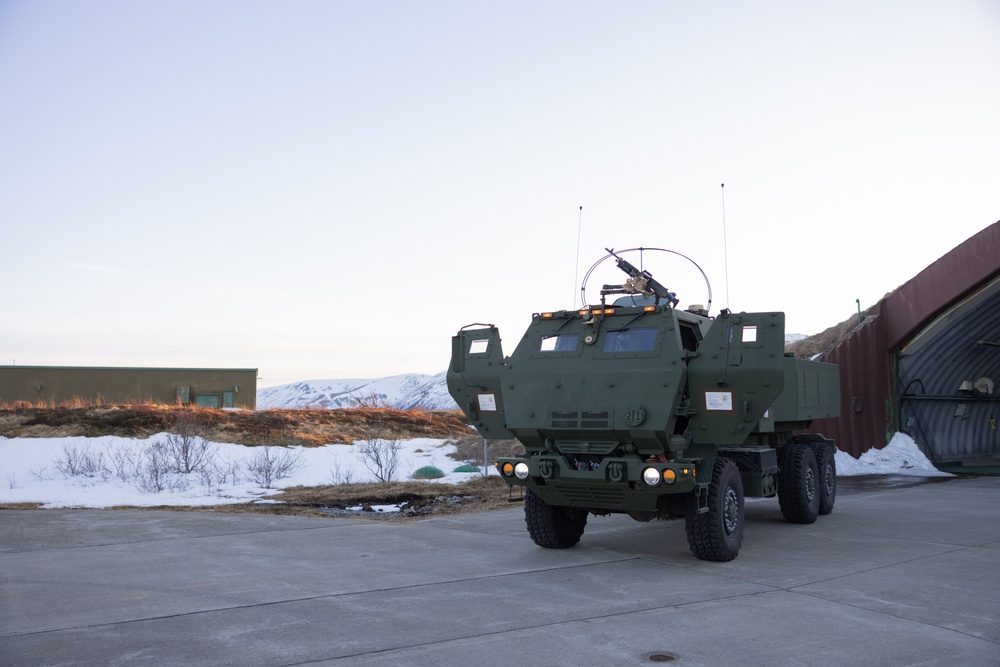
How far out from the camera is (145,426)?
26.6m

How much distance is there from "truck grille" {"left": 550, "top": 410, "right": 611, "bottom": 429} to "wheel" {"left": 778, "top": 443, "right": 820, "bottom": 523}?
3899mm

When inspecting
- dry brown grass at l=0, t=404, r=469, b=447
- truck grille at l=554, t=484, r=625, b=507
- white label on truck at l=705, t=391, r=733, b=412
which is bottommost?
truck grille at l=554, t=484, r=625, b=507

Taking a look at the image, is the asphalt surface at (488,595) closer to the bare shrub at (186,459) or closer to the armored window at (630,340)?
the armored window at (630,340)

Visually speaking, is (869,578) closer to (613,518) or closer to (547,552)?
(547,552)

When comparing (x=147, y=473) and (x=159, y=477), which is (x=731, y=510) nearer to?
(x=159, y=477)

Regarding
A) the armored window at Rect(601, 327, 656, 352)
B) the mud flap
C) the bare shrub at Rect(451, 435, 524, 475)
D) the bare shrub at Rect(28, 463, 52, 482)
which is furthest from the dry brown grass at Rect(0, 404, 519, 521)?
the armored window at Rect(601, 327, 656, 352)

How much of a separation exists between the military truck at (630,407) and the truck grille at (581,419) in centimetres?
1

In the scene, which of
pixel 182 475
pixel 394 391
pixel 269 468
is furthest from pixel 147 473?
pixel 394 391

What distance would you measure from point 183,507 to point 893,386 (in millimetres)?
16087

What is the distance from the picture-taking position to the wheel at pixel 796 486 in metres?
10.7

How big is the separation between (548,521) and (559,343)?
73.8 inches

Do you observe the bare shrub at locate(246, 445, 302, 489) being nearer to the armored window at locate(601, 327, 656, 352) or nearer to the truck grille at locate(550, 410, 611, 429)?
the truck grille at locate(550, 410, 611, 429)

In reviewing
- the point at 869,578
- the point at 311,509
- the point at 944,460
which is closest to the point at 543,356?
the point at 869,578

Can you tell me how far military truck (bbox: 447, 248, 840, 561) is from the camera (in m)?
7.86
